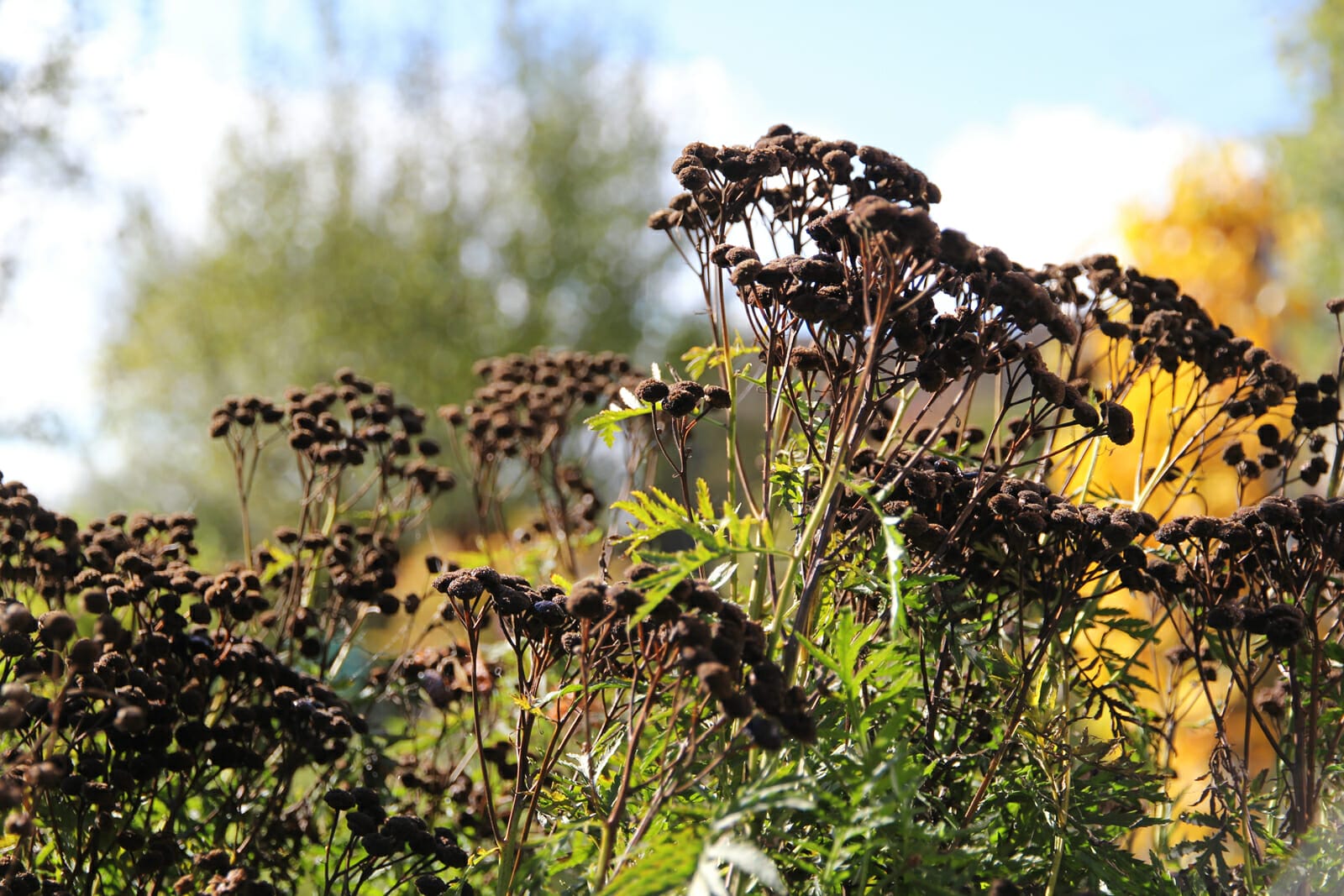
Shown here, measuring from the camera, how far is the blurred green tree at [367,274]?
20.0m

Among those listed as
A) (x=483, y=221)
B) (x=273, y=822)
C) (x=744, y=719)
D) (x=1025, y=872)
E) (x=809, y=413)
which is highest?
(x=483, y=221)

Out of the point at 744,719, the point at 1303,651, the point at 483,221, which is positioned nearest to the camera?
the point at 744,719

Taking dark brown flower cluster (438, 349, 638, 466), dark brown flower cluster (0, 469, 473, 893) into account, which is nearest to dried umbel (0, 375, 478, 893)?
dark brown flower cluster (0, 469, 473, 893)

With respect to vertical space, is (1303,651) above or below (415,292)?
below

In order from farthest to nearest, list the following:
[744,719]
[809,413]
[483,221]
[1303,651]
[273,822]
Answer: [483,221], [273,822], [1303,651], [809,413], [744,719]

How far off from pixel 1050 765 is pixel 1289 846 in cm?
52

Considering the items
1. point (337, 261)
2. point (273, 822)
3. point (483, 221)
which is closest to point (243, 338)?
point (337, 261)

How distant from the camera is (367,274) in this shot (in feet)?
66.4

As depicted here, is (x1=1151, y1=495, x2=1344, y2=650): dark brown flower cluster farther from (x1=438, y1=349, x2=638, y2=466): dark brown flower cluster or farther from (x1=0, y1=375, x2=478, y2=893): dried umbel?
(x1=438, y1=349, x2=638, y2=466): dark brown flower cluster

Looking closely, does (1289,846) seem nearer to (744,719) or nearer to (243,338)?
(744,719)

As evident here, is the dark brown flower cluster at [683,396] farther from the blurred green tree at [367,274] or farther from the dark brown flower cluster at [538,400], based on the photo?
the blurred green tree at [367,274]

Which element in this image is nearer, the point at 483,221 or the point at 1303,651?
the point at 1303,651

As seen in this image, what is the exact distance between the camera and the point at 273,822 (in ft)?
8.19

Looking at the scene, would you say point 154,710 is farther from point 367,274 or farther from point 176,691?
point 367,274
